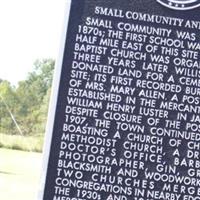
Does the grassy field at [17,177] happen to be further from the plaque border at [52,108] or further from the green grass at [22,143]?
the plaque border at [52,108]

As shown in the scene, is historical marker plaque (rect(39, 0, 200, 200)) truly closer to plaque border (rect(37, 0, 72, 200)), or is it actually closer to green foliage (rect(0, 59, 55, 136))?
plaque border (rect(37, 0, 72, 200))

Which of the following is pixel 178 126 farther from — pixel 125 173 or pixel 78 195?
pixel 78 195

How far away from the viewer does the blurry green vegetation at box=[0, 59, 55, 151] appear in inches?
1561

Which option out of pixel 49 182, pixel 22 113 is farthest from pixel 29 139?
pixel 49 182

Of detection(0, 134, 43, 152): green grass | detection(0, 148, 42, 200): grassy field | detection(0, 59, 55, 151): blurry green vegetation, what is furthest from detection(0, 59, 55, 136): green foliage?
detection(0, 148, 42, 200): grassy field

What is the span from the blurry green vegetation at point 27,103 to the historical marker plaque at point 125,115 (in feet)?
107

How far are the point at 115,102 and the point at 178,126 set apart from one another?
656 mm

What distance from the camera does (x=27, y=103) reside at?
39.7m

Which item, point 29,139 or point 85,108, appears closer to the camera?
point 85,108

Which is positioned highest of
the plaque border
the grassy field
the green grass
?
the plaque border

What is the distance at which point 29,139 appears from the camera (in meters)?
37.4

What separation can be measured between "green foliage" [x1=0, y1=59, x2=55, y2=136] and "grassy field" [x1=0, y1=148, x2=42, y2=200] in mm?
8233

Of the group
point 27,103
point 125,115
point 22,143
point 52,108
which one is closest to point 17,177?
point 52,108

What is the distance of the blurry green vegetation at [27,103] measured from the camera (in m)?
39.7
